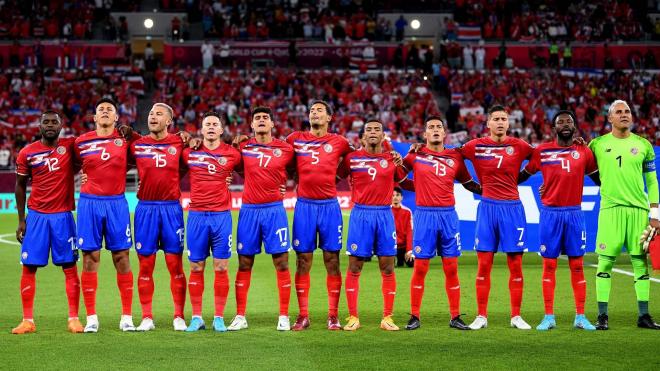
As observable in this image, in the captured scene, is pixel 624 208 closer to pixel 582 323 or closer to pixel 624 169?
pixel 624 169

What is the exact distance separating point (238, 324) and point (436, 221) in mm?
2434

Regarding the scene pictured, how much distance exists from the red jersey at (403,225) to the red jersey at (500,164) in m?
5.26

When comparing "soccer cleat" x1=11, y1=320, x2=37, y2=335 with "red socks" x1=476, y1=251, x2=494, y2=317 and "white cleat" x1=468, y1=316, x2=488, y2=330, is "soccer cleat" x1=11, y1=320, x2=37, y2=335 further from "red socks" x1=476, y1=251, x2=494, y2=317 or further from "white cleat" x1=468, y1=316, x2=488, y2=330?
"red socks" x1=476, y1=251, x2=494, y2=317

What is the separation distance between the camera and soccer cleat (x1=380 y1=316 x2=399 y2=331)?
10.8m

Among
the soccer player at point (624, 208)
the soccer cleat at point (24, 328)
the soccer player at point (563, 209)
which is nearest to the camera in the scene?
the soccer cleat at point (24, 328)

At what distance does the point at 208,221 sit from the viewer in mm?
10812

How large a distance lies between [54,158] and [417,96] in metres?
27.6

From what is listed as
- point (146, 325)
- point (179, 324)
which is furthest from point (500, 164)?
point (146, 325)

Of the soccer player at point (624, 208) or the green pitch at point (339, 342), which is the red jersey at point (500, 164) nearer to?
the soccer player at point (624, 208)

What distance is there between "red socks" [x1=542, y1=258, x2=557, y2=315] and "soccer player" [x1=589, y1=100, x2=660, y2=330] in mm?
492

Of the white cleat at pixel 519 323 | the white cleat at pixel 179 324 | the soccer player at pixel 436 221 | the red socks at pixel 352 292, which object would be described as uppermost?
the soccer player at pixel 436 221

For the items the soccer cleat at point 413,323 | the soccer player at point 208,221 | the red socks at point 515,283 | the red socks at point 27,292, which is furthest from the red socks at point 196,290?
the red socks at point 515,283

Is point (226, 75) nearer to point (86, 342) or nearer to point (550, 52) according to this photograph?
point (550, 52)

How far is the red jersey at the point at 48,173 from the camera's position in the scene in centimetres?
1074
